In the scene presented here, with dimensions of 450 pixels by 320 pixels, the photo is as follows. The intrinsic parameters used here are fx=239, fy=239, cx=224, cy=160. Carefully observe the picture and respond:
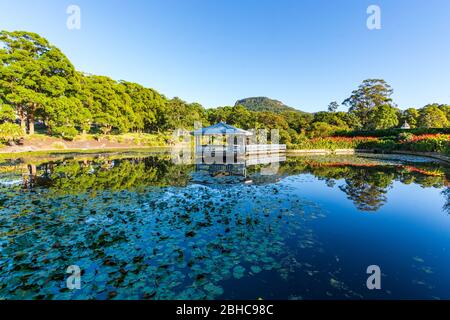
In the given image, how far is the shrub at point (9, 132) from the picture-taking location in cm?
2055

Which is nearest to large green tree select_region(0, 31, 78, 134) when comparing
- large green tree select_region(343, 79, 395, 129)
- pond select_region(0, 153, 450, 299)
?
pond select_region(0, 153, 450, 299)

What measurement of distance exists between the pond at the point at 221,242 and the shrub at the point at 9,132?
52.3 feet

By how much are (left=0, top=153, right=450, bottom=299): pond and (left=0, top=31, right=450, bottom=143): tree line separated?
20853mm

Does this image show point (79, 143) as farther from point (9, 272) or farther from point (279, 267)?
point (279, 267)

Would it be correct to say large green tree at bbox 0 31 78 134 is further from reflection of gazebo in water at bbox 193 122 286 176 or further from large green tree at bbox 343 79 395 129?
large green tree at bbox 343 79 395 129

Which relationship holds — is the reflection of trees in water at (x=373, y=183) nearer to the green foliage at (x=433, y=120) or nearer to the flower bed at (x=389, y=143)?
the flower bed at (x=389, y=143)

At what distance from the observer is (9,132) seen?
21.0 m

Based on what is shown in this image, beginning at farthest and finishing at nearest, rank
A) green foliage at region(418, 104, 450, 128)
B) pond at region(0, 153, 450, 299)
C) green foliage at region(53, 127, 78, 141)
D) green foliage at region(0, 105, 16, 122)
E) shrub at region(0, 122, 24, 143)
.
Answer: green foliage at region(418, 104, 450, 128) → green foliage at region(53, 127, 78, 141) → green foliage at region(0, 105, 16, 122) → shrub at region(0, 122, 24, 143) → pond at region(0, 153, 450, 299)

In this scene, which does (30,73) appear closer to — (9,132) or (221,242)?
(9,132)

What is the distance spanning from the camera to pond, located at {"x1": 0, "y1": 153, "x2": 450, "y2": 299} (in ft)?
10.9

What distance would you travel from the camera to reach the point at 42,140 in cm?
2573

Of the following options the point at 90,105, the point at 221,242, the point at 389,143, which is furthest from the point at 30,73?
the point at 389,143

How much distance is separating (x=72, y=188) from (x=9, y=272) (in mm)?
6085

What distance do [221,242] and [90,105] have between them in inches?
1373
